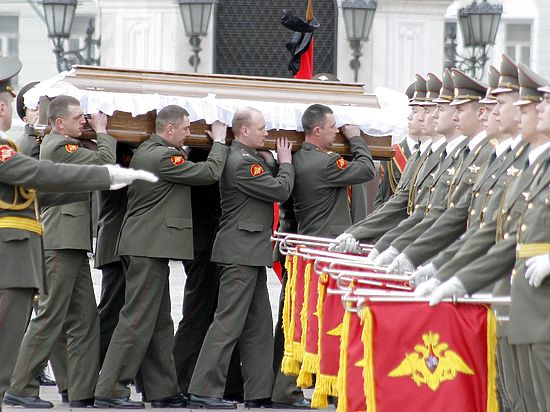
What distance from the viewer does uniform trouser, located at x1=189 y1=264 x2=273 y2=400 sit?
9398mm

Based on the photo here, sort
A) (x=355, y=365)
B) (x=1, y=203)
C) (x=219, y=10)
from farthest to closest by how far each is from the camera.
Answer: (x=219, y=10) < (x=1, y=203) < (x=355, y=365)

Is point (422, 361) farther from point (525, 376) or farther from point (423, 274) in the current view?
point (423, 274)

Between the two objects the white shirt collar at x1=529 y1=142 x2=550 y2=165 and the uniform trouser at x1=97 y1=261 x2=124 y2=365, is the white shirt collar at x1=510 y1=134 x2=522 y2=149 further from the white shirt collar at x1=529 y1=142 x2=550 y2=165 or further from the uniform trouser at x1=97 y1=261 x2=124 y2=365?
the uniform trouser at x1=97 y1=261 x2=124 y2=365

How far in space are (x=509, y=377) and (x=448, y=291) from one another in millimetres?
747

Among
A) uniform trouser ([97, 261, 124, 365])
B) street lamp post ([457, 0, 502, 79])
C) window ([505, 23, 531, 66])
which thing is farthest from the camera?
window ([505, 23, 531, 66])

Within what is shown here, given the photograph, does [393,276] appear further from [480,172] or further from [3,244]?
[3,244]

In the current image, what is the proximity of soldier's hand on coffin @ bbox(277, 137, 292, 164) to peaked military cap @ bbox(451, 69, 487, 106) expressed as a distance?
1.71 meters

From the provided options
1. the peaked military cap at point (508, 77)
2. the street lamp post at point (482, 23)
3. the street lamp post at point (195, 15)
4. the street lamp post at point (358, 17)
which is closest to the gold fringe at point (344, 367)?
the peaked military cap at point (508, 77)

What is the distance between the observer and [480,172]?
761 cm

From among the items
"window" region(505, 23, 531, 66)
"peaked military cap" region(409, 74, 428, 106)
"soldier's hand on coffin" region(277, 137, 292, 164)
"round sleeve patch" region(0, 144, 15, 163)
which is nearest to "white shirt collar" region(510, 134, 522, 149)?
"peaked military cap" region(409, 74, 428, 106)

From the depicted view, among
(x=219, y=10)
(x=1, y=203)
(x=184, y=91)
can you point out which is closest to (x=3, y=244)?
(x=1, y=203)

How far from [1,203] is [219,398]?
253 cm

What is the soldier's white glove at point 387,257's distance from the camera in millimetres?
7949

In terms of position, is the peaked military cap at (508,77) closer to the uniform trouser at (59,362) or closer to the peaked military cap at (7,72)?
the peaked military cap at (7,72)
